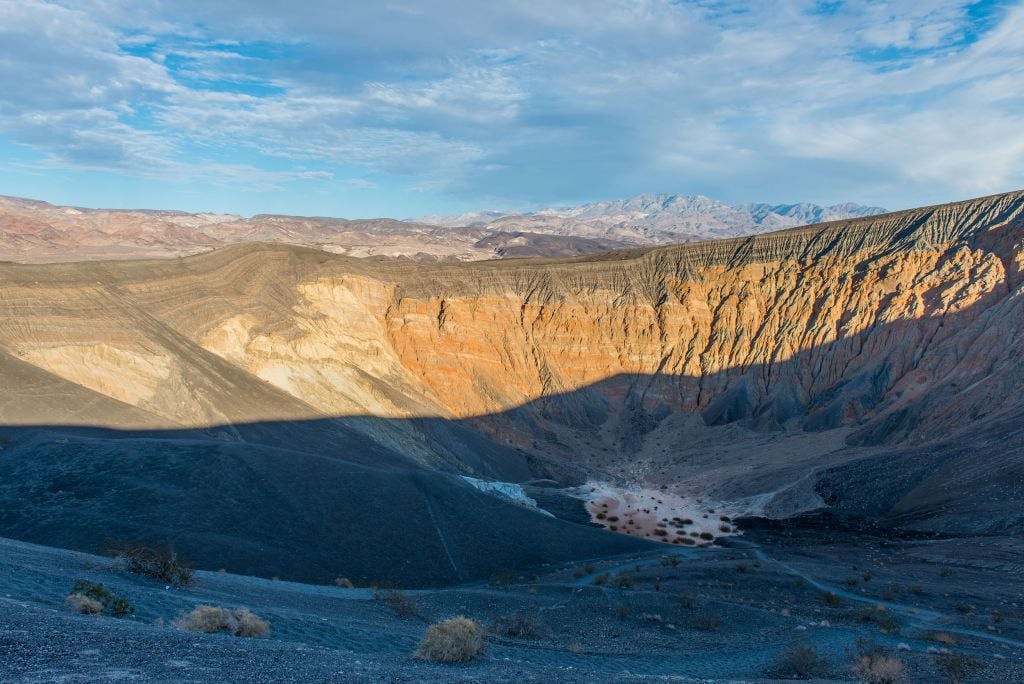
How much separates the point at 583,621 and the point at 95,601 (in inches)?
380

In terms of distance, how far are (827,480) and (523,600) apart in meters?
24.5

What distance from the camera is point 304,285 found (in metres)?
46.3

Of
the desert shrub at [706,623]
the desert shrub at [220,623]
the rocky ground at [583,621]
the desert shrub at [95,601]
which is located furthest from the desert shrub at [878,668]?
the desert shrub at [95,601]

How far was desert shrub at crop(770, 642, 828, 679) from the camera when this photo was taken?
455 inches

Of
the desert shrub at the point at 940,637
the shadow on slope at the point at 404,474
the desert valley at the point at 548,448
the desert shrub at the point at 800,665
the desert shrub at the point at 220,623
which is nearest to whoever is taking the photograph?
the desert shrub at the point at 220,623

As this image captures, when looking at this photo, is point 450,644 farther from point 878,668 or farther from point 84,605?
point 878,668

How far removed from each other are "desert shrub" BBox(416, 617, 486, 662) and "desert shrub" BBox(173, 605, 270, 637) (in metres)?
2.23

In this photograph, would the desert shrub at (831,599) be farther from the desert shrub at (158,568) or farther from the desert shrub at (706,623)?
the desert shrub at (158,568)

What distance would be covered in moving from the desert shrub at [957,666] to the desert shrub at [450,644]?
689 centimetres

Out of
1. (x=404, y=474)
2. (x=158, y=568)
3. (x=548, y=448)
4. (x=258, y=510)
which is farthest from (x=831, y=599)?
(x=548, y=448)

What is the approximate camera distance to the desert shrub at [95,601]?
933 cm

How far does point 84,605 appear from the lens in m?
9.31

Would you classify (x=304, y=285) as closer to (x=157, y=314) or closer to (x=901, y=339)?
(x=157, y=314)

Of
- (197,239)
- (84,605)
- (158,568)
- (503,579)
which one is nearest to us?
(84,605)
